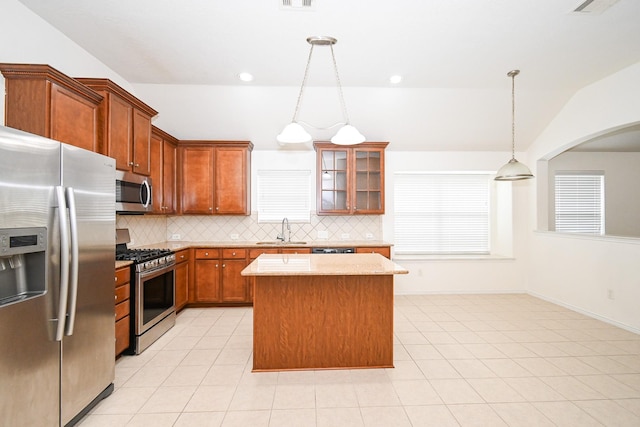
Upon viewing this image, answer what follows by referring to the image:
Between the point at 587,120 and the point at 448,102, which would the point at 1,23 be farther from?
the point at 587,120

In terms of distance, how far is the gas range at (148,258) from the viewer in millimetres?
2916

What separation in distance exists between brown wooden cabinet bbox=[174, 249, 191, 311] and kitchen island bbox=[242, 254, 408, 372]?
5.94 feet

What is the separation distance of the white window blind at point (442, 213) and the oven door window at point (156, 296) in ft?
11.8

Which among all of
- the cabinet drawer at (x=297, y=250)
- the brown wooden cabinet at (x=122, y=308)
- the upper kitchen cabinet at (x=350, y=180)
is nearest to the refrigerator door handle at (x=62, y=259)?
the brown wooden cabinet at (x=122, y=308)

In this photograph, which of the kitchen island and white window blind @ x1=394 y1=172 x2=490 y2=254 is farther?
white window blind @ x1=394 y1=172 x2=490 y2=254

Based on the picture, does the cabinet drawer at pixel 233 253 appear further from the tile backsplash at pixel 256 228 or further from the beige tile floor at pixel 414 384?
the beige tile floor at pixel 414 384

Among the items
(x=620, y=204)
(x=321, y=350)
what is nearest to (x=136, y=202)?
(x=321, y=350)

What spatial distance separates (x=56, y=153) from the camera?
5.63 feet

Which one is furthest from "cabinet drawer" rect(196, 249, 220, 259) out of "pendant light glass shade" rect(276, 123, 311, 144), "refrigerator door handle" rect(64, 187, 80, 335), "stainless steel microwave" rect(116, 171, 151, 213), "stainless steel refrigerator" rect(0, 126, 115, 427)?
"refrigerator door handle" rect(64, 187, 80, 335)

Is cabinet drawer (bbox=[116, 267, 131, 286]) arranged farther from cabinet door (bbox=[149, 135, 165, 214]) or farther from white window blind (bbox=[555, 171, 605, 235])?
white window blind (bbox=[555, 171, 605, 235])

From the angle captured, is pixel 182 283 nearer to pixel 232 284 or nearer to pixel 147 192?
pixel 232 284

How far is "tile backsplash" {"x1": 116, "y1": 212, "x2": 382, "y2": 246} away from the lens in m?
4.91

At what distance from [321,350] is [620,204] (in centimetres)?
648

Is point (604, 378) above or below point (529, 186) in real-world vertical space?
below
